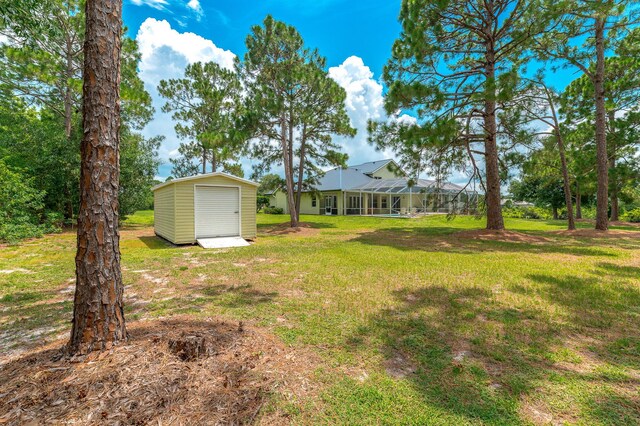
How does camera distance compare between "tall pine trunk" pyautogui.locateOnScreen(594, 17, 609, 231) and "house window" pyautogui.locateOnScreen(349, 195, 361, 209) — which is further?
"house window" pyautogui.locateOnScreen(349, 195, 361, 209)

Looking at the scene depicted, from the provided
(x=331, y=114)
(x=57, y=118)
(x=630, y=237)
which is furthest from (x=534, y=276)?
(x=57, y=118)

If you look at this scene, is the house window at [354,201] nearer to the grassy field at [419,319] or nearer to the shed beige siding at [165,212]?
the shed beige siding at [165,212]

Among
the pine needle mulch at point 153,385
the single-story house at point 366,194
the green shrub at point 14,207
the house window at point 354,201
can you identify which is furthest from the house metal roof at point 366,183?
the pine needle mulch at point 153,385

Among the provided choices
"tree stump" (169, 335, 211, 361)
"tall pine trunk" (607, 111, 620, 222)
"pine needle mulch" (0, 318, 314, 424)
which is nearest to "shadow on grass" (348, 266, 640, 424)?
"pine needle mulch" (0, 318, 314, 424)

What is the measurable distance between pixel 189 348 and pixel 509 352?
115 inches

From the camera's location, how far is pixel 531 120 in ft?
36.6

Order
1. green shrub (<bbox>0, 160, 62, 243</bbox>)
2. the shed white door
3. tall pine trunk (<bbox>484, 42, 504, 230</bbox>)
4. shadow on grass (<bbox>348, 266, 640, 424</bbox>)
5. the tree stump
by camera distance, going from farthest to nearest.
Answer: tall pine trunk (<bbox>484, 42, 504, 230</bbox>), the shed white door, green shrub (<bbox>0, 160, 62, 243</bbox>), the tree stump, shadow on grass (<bbox>348, 266, 640, 424</bbox>)

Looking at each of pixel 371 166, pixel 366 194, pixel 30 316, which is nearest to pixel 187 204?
pixel 30 316

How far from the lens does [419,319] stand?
3426mm

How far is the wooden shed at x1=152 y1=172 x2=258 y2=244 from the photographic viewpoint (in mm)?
9320

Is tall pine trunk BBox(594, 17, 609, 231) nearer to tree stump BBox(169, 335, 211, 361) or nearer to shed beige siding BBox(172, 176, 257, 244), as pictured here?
shed beige siding BBox(172, 176, 257, 244)

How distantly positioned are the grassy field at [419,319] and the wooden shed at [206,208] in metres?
2.35

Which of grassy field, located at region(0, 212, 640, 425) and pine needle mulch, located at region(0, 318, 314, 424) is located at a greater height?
pine needle mulch, located at region(0, 318, 314, 424)

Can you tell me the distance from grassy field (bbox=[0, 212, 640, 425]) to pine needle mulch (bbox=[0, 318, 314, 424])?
0.25 metres
